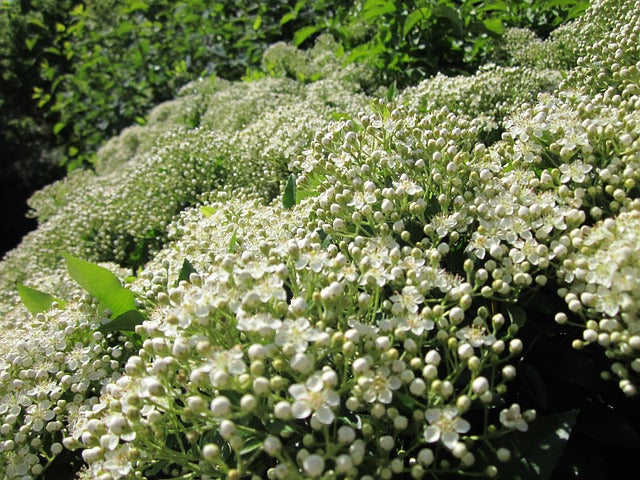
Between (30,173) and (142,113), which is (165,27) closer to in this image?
(142,113)


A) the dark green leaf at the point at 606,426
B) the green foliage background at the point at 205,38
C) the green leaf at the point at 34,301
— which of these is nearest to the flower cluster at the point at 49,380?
the green leaf at the point at 34,301

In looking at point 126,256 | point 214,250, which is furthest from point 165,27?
point 214,250

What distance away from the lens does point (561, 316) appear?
153 cm

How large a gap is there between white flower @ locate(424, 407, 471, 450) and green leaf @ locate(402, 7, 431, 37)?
3091 millimetres

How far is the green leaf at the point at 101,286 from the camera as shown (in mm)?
2236

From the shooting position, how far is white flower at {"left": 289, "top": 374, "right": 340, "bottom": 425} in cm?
124

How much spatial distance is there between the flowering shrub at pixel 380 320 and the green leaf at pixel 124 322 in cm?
5

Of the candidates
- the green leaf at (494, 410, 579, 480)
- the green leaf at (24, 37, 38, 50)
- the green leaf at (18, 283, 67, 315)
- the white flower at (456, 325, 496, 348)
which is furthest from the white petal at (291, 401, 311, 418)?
the green leaf at (24, 37, 38, 50)

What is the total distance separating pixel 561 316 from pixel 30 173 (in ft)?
54.1

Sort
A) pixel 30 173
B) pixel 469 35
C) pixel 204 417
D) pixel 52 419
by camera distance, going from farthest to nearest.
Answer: pixel 30 173, pixel 469 35, pixel 52 419, pixel 204 417

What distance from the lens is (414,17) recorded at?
373cm

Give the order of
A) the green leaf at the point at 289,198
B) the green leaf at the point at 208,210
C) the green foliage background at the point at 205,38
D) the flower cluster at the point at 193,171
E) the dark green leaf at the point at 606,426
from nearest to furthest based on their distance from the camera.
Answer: the dark green leaf at the point at 606,426, the green leaf at the point at 289,198, the green leaf at the point at 208,210, the flower cluster at the point at 193,171, the green foliage background at the point at 205,38

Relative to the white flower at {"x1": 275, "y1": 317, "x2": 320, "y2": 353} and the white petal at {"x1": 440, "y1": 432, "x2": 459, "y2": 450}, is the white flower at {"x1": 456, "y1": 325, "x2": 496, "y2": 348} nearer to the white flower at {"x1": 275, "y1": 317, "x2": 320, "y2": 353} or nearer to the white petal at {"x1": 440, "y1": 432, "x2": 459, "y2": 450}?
the white petal at {"x1": 440, "y1": 432, "x2": 459, "y2": 450}

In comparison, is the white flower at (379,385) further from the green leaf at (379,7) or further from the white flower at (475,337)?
the green leaf at (379,7)
